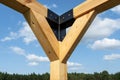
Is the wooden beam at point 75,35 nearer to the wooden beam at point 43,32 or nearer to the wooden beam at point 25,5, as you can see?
the wooden beam at point 43,32

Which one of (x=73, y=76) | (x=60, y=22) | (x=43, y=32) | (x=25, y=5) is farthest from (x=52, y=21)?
(x=73, y=76)

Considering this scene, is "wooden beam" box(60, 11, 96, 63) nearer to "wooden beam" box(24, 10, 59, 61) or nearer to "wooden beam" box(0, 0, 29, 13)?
"wooden beam" box(24, 10, 59, 61)

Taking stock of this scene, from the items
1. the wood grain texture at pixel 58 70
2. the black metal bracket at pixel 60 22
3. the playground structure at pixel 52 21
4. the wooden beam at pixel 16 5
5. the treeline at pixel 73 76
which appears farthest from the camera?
the treeline at pixel 73 76

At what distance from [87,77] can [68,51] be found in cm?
1410

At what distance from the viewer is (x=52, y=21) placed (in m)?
2.09

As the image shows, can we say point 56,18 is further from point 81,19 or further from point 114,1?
point 114,1

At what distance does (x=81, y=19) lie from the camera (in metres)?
1.91

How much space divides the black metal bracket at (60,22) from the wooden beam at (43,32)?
195mm

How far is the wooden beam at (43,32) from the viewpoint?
180 cm

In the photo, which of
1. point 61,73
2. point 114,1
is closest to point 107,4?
point 114,1

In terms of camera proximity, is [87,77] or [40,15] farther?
[87,77]

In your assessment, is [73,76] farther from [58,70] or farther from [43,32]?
[43,32]

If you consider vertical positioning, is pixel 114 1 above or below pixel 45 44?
above

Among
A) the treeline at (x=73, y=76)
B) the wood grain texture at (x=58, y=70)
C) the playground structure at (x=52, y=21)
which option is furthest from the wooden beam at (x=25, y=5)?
the treeline at (x=73, y=76)
